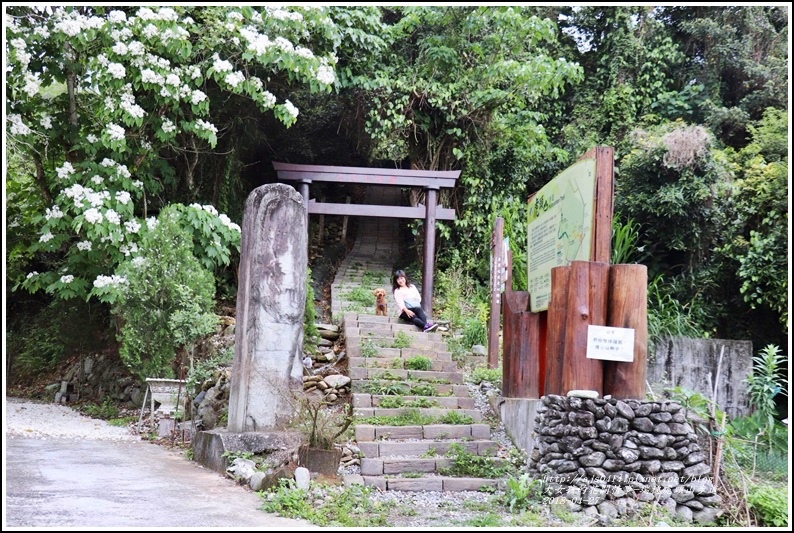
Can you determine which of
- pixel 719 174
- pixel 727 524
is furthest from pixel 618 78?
pixel 727 524

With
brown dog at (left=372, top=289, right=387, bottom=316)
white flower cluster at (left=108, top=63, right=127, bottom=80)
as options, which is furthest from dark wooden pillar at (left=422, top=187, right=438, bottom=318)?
white flower cluster at (left=108, top=63, right=127, bottom=80)

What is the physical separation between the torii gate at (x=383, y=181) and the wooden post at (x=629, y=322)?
635cm

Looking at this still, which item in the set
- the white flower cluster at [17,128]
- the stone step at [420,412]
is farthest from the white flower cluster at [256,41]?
the stone step at [420,412]

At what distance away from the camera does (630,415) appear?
5703 millimetres

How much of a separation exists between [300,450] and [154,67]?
234 inches

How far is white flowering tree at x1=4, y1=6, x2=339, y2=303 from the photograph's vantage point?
31.1 ft

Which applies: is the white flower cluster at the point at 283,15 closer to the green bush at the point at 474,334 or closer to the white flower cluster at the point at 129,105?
the white flower cluster at the point at 129,105

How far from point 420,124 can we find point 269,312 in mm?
8514

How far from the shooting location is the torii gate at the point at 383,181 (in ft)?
40.5

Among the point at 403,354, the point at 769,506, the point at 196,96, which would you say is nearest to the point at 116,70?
the point at 196,96

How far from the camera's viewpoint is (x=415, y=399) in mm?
8539

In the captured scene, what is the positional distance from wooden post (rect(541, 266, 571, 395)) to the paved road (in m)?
Result: 2.63

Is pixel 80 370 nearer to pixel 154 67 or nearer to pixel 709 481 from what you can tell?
A: pixel 154 67

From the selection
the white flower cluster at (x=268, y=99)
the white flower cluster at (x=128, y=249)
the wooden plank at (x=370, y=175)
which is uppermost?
the white flower cluster at (x=268, y=99)
